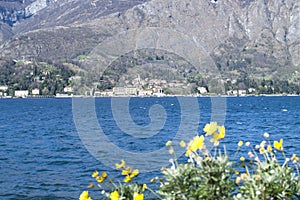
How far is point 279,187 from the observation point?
4.82 metres

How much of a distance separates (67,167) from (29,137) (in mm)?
22241

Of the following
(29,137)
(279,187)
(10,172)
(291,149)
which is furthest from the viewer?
(29,137)

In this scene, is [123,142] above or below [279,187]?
below

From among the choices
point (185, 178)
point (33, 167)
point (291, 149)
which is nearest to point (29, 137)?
point (33, 167)

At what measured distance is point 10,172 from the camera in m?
24.9

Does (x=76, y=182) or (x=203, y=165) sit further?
(x=76, y=182)

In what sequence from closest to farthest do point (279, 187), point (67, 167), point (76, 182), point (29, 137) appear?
point (279, 187), point (76, 182), point (67, 167), point (29, 137)

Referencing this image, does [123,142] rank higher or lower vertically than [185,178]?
lower

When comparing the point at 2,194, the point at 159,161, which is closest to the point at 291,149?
the point at 159,161

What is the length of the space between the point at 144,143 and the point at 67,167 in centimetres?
1365

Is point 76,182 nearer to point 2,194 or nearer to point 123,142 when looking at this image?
point 2,194

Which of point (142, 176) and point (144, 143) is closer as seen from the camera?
point (142, 176)

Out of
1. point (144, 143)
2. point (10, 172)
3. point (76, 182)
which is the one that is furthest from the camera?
point (144, 143)

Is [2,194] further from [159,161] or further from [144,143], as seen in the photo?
[144,143]
